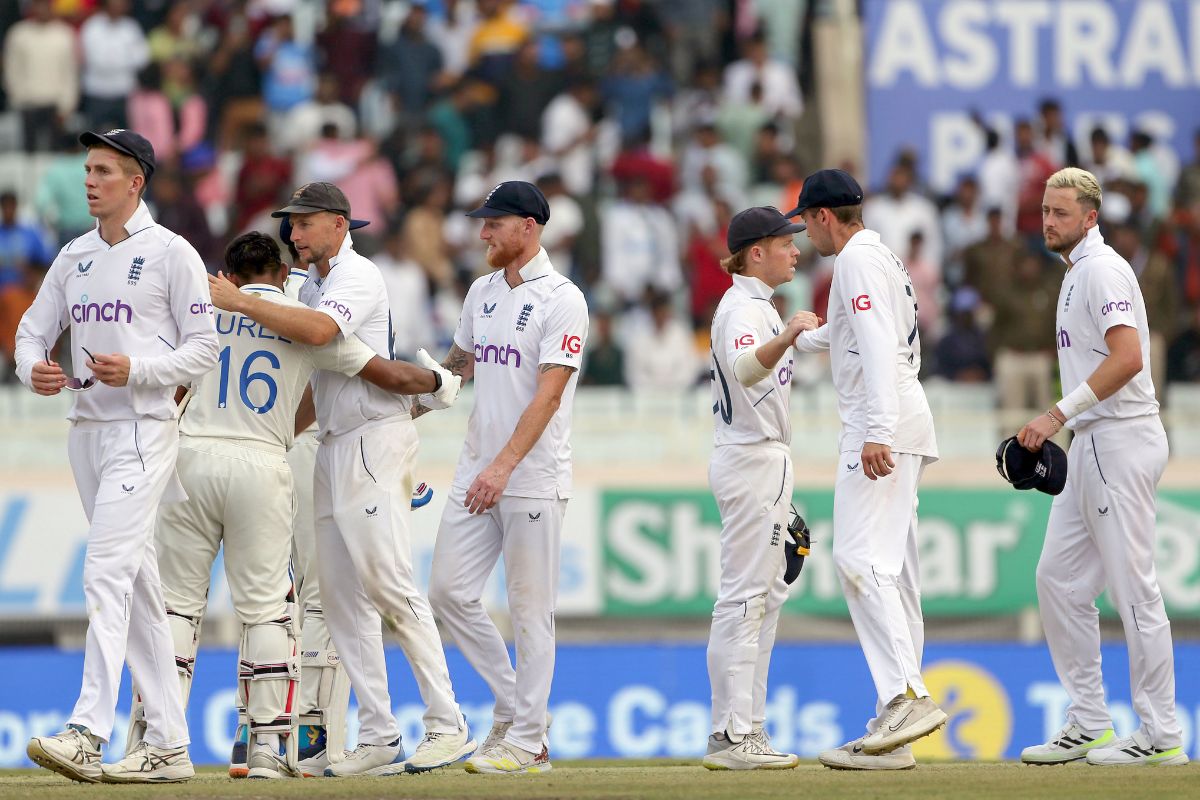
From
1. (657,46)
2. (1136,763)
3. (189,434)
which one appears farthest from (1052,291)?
(189,434)

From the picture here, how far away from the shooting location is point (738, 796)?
24.1ft

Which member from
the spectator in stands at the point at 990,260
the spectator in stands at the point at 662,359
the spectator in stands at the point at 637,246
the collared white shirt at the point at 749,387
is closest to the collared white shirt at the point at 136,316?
the collared white shirt at the point at 749,387

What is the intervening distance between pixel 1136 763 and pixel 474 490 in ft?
10.3

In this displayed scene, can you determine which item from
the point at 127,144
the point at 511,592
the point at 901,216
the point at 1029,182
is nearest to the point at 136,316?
the point at 127,144

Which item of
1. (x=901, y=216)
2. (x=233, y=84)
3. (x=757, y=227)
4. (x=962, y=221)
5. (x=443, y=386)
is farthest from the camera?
(x=233, y=84)

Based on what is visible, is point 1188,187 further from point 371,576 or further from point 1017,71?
point 371,576

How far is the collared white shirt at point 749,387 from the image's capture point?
909cm

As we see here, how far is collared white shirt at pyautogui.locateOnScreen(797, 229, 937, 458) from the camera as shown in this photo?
8.26 meters

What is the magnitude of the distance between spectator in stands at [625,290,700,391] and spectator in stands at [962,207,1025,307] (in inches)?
106

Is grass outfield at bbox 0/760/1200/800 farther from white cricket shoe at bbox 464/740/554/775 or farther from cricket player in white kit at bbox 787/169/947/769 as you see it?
cricket player in white kit at bbox 787/169/947/769

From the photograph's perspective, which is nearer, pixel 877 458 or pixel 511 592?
pixel 877 458

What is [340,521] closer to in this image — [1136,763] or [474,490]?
[474,490]

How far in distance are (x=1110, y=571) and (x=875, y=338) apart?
154cm

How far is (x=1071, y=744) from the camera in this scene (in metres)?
8.95
